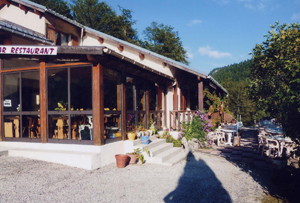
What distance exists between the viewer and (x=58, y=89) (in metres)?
7.66

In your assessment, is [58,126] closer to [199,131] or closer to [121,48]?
[199,131]

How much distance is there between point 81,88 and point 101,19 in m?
23.8

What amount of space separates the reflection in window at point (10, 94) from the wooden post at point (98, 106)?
3257mm

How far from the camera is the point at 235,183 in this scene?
5.56 m

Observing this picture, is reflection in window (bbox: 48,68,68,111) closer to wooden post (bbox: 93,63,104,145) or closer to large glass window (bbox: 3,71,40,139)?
large glass window (bbox: 3,71,40,139)

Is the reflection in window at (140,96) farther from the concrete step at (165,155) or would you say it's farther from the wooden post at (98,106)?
the wooden post at (98,106)

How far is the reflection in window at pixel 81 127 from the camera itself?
7.09 metres

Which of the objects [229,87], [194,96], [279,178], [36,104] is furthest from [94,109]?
[229,87]

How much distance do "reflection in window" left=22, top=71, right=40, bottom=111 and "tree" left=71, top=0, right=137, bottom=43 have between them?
2192cm

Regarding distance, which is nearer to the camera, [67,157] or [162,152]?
[67,157]

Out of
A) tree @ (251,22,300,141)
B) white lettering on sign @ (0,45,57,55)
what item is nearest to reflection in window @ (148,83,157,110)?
tree @ (251,22,300,141)

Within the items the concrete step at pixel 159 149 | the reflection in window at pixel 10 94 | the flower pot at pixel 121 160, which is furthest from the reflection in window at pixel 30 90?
the concrete step at pixel 159 149

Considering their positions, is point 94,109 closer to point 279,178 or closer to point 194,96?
point 279,178

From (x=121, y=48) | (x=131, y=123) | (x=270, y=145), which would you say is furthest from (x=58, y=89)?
(x=270, y=145)
